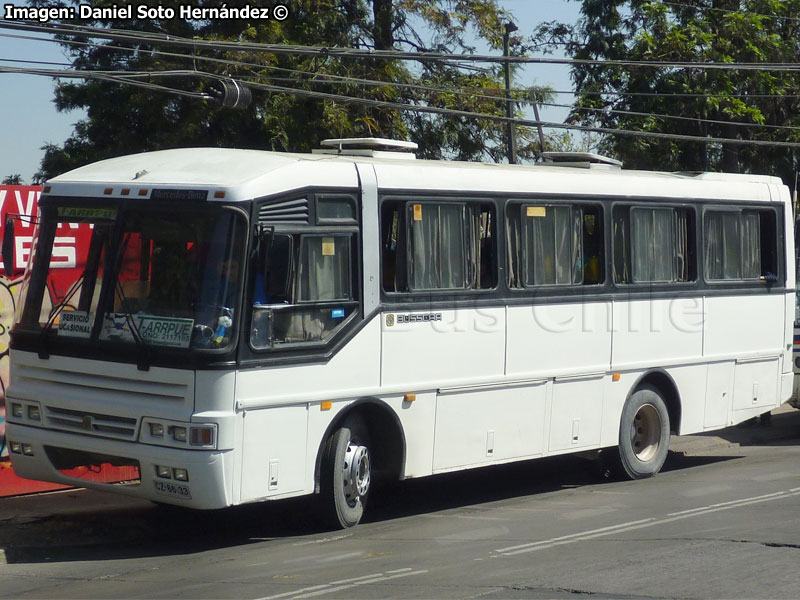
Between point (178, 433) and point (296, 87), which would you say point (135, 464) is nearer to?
point (178, 433)

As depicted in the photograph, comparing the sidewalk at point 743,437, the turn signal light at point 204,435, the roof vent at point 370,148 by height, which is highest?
the roof vent at point 370,148

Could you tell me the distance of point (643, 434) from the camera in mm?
13109

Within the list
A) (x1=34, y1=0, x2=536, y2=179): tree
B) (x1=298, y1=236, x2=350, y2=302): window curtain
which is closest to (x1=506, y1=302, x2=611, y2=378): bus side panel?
(x1=298, y1=236, x2=350, y2=302): window curtain

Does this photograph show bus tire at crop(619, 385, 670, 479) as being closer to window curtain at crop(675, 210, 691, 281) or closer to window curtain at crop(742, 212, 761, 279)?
window curtain at crop(675, 210, 691, 281)

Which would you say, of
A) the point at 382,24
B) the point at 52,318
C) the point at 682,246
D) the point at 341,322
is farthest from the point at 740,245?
the point at 382,24

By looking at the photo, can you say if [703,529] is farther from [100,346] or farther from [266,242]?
[100,346]

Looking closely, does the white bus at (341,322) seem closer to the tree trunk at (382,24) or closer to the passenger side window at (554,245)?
the passenger side window at (554,245)

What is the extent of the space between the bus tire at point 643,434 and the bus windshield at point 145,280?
548cm

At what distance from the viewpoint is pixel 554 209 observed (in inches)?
A: 462

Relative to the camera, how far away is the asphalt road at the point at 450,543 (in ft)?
24.8

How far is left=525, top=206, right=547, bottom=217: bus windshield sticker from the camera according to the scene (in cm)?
1145

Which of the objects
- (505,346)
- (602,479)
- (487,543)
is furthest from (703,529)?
(602,479)

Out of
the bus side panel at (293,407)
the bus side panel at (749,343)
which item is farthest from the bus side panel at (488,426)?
the bus side panel at (749,343)

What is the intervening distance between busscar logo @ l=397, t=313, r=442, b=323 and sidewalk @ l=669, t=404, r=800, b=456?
6.31 meters
